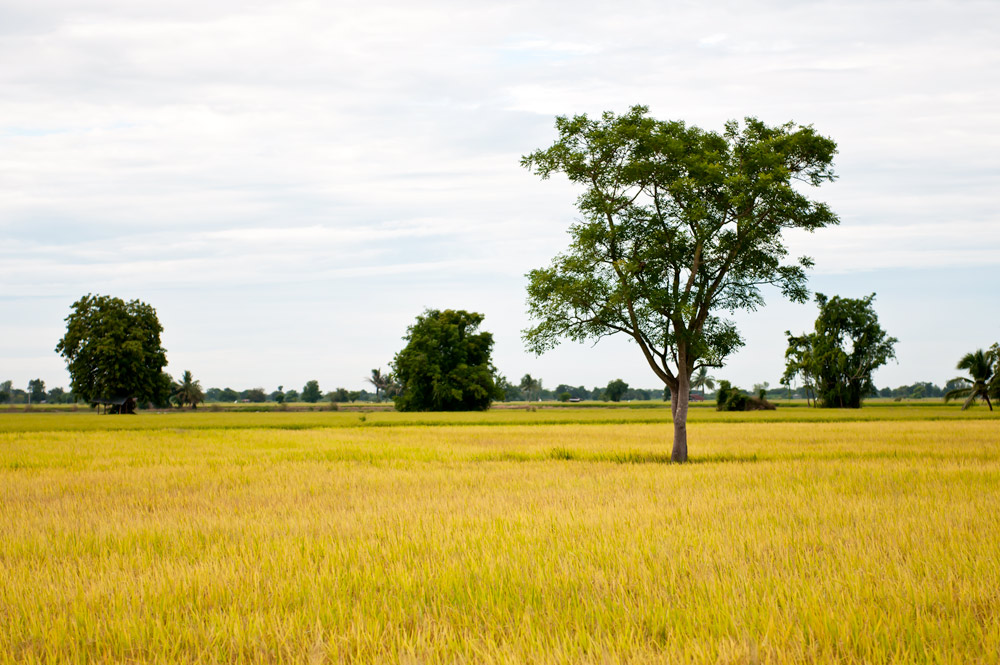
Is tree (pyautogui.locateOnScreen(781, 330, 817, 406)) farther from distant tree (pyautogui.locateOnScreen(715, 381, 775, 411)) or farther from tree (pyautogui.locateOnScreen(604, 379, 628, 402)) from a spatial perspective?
tree (pyautogui.locateOnScreen(604, 379, 628, 402))

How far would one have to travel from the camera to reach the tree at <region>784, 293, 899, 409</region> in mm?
84250

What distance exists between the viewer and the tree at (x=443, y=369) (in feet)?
287

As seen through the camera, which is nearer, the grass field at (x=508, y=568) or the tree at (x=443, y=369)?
the grass field at (x=508, y=568)

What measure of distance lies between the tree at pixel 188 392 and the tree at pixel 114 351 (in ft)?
229

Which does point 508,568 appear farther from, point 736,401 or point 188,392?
point 188,392

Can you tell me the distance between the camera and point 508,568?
7.62 metres

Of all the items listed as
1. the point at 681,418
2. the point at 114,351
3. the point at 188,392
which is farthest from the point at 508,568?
the point at 188,392

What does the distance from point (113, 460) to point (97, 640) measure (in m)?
20.2

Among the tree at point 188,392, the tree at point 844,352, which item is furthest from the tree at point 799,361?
the tree at point 188,392

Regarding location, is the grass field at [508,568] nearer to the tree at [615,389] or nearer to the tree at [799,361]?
the tree at [799,361]

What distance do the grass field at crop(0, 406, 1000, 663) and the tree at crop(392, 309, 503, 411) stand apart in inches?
2732

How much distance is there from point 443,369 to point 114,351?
36.9m

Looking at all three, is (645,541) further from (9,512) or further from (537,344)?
(537,344)

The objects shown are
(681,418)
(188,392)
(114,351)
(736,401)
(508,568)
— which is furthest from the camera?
(188,392)
